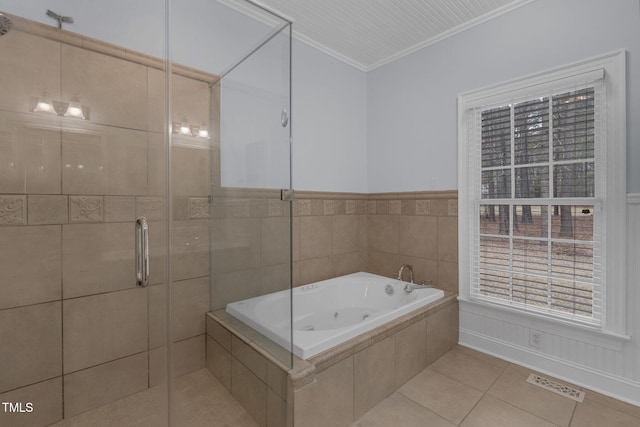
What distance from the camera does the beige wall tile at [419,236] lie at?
8.94 ft

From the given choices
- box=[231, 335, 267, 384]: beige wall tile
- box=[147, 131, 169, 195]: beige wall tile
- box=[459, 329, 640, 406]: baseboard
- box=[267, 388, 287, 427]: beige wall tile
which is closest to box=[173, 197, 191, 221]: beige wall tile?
box=[147, 131, 169, 195]: beige wall tile

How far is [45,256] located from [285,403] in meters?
1.23

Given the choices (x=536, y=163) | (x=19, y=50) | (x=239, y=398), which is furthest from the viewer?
(x=536, y=163)

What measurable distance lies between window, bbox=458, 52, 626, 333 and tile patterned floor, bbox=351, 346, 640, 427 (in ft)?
1.54

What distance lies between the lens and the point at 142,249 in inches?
55.0

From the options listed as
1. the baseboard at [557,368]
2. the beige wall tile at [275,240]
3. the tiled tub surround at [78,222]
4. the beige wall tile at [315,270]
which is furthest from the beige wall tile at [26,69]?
the baseboard at [557,368]

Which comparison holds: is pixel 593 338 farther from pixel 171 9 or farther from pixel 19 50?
pixel 19 50

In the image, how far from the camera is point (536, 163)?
2180mm

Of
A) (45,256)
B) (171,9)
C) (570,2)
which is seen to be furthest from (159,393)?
(570,2)

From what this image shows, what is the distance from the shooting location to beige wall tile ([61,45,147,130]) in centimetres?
130

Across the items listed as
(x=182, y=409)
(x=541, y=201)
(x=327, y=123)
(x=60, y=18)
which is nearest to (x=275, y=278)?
(x=182, y=409)

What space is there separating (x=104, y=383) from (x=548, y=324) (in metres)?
2.69

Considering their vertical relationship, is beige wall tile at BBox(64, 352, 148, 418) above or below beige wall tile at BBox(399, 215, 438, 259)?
below

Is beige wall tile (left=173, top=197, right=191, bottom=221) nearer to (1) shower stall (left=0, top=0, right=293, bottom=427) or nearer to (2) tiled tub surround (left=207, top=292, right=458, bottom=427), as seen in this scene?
(1) shower stall (left=0, top=0, right=293, bottom=427)
